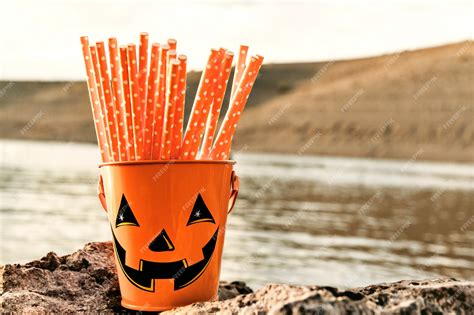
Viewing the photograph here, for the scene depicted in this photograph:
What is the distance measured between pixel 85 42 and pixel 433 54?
1990 inches

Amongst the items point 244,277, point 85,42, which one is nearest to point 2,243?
point 244,277

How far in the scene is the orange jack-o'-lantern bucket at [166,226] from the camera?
2475mm

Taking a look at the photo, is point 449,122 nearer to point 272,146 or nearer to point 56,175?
point 272,146

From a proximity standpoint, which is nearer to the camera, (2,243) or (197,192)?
(197,192)

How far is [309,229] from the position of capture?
10422 mm

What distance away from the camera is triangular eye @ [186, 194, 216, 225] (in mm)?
2510

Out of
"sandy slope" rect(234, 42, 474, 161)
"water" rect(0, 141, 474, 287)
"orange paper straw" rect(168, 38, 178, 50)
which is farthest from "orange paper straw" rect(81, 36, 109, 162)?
"sandy slope" rect(234, 42, 474, 161)

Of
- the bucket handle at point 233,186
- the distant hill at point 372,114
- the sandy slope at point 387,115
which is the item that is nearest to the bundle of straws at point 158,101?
the bucket handle at point 233,186

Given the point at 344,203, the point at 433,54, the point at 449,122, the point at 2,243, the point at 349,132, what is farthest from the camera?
the point at 433,54

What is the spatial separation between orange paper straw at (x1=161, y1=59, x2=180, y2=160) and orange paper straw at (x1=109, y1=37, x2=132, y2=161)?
0.47 ft

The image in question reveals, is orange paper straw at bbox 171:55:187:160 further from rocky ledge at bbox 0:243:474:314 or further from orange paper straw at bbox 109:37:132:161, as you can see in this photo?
rocky ledge at bbox 0:243:474:314

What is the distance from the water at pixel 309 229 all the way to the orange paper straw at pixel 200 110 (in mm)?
4383

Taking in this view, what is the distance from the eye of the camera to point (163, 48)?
8.30 feet

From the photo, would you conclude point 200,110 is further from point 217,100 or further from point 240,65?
point 240,65
